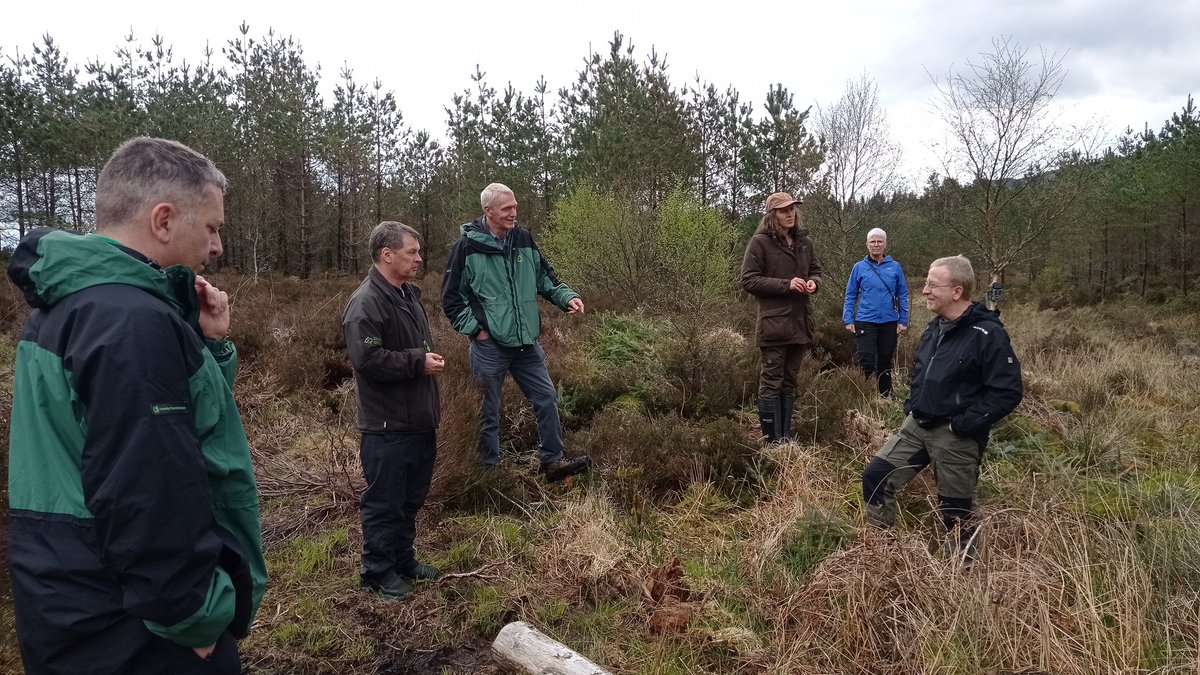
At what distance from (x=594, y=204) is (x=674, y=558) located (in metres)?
14.1

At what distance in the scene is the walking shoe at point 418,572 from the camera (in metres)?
3.48

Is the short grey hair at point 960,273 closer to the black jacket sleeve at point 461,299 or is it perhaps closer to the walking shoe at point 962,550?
the walking shoe at point 962,550

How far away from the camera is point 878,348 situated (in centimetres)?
648

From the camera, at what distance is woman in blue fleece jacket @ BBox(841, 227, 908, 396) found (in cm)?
626

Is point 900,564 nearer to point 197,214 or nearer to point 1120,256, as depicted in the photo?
point 197,214

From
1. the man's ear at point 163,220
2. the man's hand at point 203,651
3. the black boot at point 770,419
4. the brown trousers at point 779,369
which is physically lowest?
the black boot at point 770,419

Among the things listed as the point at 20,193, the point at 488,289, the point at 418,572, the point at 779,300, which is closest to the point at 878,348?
the point at 779,300

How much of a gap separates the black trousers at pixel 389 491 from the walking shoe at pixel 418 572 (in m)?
0.08

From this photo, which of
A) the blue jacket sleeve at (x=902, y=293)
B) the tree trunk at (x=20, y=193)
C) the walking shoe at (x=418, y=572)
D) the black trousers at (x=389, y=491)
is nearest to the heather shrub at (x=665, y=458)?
the walking shoe at (x=418, y=572)

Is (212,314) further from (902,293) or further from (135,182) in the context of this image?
(902,293)

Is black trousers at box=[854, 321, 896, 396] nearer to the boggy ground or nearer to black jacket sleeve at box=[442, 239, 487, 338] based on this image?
the boggy ground

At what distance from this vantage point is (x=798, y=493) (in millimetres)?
4113

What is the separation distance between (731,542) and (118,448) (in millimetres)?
3124

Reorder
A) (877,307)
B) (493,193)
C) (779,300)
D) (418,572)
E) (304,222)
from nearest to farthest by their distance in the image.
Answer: (418,572) < (493,193) < (779,300) < (877,307) < (304,222)
